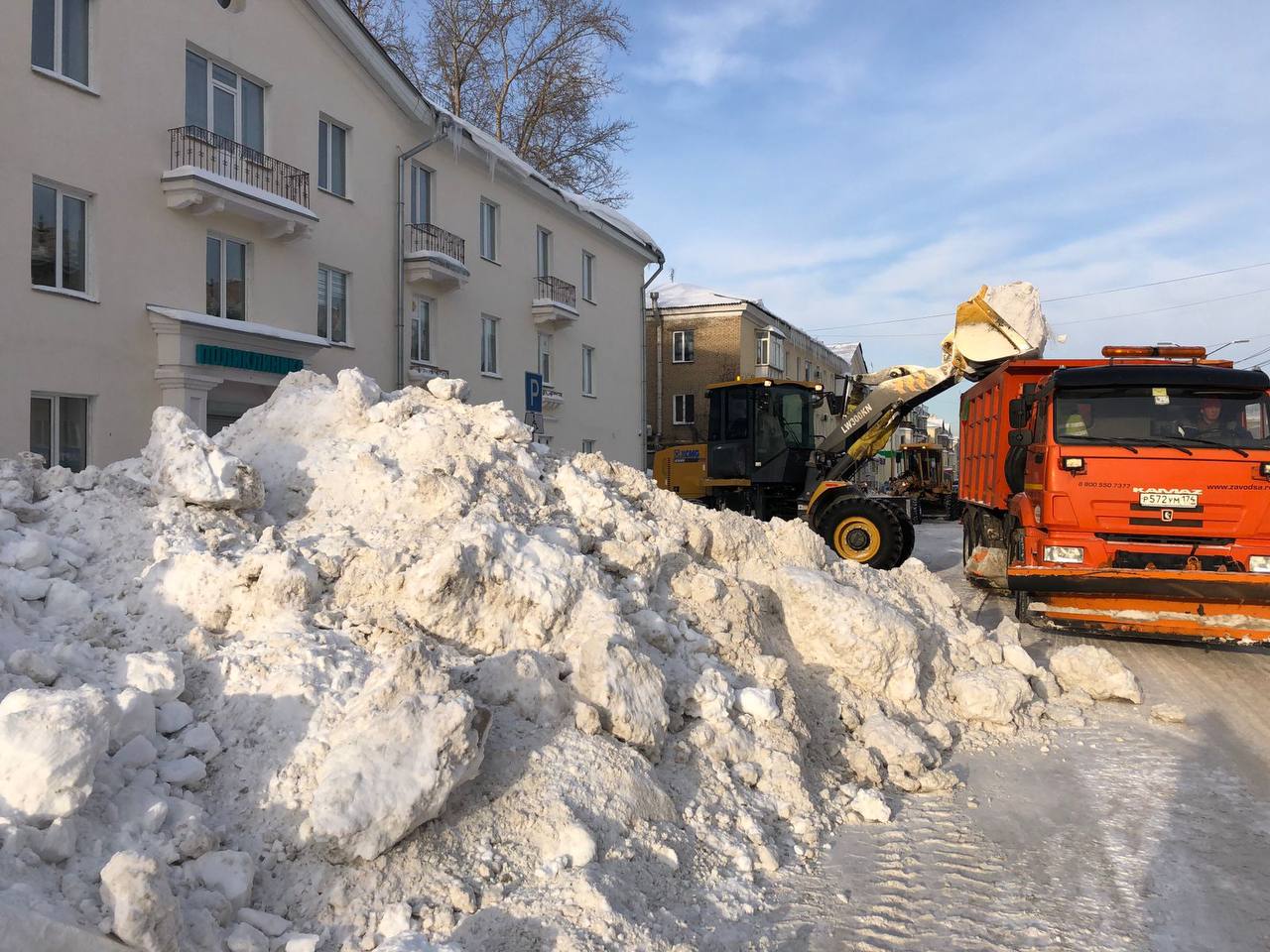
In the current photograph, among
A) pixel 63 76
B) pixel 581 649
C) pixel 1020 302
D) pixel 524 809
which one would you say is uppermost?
pixel 63 76

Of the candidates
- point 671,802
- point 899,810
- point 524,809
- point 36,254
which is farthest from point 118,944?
point 36,254

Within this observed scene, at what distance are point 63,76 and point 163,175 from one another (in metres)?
1.49


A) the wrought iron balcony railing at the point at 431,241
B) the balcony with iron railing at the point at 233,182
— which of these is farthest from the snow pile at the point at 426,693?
the wrought iron balcony railing at the point at 431,241

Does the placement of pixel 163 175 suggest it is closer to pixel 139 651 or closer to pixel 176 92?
pixel 176 92

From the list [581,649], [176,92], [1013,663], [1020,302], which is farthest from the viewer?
[176,92]

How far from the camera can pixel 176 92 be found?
12117 millimetres

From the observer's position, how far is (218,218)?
1273 cm

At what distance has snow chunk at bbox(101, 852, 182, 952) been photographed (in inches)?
103

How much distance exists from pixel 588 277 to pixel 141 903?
23.8 metres

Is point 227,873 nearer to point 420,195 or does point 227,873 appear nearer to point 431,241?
point 431,241

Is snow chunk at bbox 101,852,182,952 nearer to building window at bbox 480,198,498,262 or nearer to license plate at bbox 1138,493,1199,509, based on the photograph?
license plate at bbox 1138,493,1199,509

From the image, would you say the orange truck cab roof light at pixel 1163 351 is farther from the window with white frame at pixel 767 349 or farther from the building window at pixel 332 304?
the window with white frame at pixel 767 349

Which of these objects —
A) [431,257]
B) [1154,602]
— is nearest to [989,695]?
[1154,602]

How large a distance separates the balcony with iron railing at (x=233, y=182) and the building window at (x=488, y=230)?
6.33 metres
